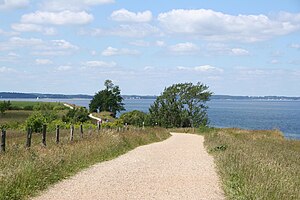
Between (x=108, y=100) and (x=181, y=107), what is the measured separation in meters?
41.0

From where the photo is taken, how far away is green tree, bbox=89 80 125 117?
389ft

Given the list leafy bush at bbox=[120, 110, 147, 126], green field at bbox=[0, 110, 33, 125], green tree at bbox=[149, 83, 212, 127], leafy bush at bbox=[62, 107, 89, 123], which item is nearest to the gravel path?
green field at bbox=[0, 110, 33, 125]

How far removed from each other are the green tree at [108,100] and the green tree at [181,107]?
3929 cm

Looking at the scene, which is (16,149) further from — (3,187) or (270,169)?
(270,169)

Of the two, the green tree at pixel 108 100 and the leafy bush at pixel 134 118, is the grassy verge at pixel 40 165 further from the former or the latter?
the green tree at pixel 108 100

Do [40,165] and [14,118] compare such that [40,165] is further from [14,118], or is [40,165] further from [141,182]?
[14,118]

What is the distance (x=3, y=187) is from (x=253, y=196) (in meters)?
5.15

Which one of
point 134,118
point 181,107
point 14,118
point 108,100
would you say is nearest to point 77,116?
point 134,118

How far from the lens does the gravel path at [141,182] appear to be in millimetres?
10727

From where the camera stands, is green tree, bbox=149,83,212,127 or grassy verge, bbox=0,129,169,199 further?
green tree, bbox=149,83,212,127

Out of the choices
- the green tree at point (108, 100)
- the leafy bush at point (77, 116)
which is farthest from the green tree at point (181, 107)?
the green tree at point (108, 100)

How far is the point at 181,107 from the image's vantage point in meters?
80.3

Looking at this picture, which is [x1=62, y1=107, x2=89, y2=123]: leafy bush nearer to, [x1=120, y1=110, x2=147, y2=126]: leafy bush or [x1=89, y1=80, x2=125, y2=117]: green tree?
[x1=120, y1=110, x2=147, y2=126]: leafy bush

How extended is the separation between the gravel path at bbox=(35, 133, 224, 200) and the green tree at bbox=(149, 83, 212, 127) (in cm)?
6092
